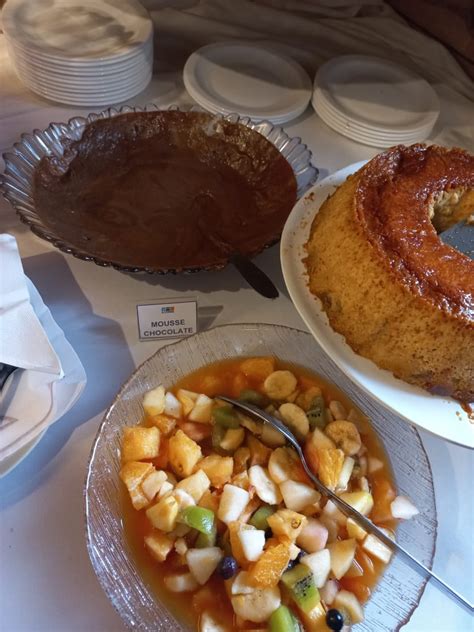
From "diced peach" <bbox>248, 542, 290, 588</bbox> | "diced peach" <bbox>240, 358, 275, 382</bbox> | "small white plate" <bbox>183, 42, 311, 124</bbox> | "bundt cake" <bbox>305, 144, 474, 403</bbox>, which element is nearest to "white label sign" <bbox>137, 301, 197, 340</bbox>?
"diced peach" <bbox>240, 358, 275, 382</bbox>

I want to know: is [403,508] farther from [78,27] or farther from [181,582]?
[78,27]

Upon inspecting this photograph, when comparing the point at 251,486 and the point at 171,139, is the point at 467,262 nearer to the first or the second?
the point at 251,486

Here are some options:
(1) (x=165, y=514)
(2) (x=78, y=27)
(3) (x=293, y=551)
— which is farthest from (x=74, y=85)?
(3) (x=293, y=551)

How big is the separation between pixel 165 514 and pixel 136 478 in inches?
3.0

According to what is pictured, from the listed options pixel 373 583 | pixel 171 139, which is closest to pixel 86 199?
pixel 171 139

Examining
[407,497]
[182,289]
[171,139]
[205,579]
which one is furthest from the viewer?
[171,139]

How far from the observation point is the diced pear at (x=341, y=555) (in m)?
0.87

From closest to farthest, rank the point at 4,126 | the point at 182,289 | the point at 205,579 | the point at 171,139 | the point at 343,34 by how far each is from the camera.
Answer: the point at 205,579, the point at 182,289, the point at 171,139, the point at 4,126, the point at 343,34

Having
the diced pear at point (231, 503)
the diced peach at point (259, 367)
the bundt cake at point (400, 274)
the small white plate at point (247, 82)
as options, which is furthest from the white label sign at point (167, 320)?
the small white plate at point (247, 82)

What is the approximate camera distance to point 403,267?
0.90m

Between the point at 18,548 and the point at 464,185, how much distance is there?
0.96 metres

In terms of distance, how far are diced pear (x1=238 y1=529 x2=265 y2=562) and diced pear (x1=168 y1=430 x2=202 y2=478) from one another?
0.45 feet

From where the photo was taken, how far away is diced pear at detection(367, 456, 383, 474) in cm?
100

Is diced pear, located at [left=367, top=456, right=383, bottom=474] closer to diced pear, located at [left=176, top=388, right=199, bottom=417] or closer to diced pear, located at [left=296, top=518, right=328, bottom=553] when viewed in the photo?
diced pear, located at [left=296, top=518, right=328, bottom=553]
